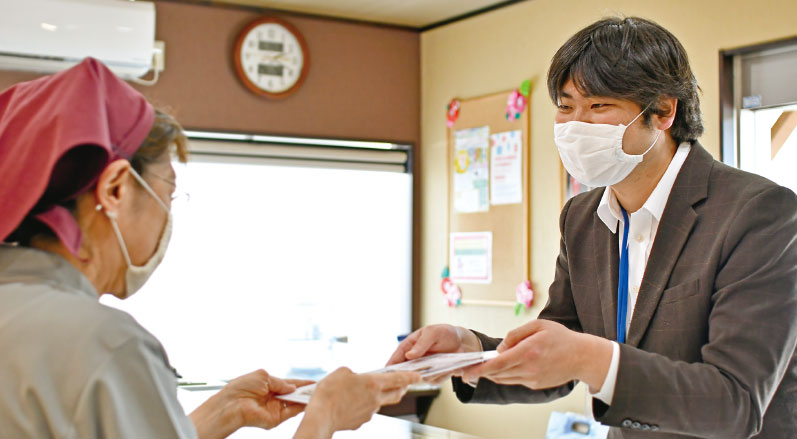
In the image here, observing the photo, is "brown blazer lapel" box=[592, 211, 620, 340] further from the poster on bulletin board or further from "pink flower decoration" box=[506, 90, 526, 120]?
the poster on bulletin board

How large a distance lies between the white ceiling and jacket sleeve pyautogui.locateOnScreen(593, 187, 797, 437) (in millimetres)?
3070

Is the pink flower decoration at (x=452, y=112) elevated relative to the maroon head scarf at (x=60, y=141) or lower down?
elevated

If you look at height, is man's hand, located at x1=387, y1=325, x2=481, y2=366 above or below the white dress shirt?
below

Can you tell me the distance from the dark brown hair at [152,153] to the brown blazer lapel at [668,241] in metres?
0.91

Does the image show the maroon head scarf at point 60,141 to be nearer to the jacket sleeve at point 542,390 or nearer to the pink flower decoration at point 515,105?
the jacket sleeve at point 542,390

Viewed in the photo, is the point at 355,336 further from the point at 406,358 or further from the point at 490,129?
the point at 406,358

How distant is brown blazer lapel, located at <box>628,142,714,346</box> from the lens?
1.61 m

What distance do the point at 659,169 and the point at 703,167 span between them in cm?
10

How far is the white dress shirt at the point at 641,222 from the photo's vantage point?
170 centimetres

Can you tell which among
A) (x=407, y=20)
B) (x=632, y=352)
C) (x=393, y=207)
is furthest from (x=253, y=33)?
(x=632, y=352)

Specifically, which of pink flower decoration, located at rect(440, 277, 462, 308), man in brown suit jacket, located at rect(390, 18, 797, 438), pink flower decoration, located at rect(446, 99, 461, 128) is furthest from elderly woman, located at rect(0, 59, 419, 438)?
pink flower decoration, located at rect(446, 99, 461, 128)

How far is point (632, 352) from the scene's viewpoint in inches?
56.9

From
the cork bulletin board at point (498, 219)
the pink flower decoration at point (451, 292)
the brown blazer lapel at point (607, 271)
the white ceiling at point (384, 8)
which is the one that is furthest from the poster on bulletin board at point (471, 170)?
the brown blazer lapel at point (607, 271)

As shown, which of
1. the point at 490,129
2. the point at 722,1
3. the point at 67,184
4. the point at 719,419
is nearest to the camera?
the point at 67,184
